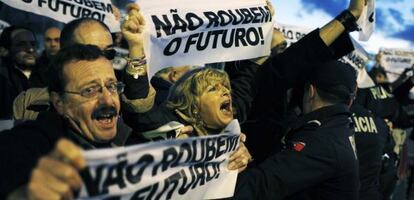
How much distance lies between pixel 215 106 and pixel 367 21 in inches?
57.6

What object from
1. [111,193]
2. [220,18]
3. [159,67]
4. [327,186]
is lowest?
[327,186]

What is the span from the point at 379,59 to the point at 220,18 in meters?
7.69

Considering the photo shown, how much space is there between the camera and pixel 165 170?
233 centimetres

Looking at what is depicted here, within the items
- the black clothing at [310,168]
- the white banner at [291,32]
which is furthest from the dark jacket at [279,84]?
the white banner at [291,32]

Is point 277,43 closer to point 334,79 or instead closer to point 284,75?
point 284,75

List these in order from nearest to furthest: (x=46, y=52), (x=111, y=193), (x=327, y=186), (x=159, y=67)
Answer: (x=111, y=193) → (x=327, y=186) → (x=159, y=67) → (x=46, y=52)

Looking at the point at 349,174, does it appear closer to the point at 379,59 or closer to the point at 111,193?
the point at 111,193

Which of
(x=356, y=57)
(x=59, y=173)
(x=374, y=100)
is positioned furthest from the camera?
(x=374, y=100)

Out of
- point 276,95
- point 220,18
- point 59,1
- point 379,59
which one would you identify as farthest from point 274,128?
point 379,59

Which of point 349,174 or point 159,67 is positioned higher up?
point 159,67

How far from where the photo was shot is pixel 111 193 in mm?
2008

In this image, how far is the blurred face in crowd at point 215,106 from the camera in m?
3.27

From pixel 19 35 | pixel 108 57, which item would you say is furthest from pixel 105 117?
pixel 19 35

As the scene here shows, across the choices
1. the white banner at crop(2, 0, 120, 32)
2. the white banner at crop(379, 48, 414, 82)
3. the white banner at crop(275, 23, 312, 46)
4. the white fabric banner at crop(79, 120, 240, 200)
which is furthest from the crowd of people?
the white banner at crop(379, 48, 414, 82)
